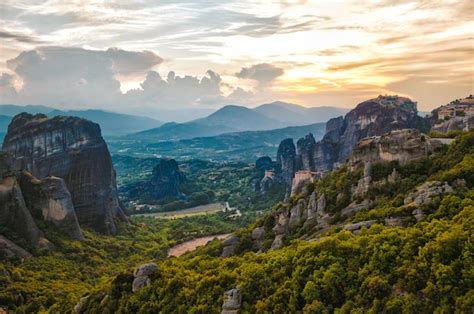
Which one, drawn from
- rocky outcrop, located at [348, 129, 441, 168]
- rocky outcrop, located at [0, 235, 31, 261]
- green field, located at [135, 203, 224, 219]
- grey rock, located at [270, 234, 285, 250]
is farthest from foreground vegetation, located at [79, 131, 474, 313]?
green field, located at [135, 203, 224, 219]

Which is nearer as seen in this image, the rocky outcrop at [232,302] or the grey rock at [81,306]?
the rocky outcrop at [232,302]

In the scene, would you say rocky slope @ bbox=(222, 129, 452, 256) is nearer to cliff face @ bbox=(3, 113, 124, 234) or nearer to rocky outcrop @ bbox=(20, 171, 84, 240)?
rocky outcrop @ bbox=(20, 171, 84, 240)

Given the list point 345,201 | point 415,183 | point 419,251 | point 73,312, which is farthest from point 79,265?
point 419,251

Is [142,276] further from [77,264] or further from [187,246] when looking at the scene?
[187,246]

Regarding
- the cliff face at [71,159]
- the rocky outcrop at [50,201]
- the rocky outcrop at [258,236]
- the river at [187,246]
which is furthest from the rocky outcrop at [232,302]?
the cliff face at [71,159]

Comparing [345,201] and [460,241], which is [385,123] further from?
[460,241]

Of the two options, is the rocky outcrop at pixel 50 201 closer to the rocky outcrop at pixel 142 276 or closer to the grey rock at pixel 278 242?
the rocky outcrop at pixel 142 276
